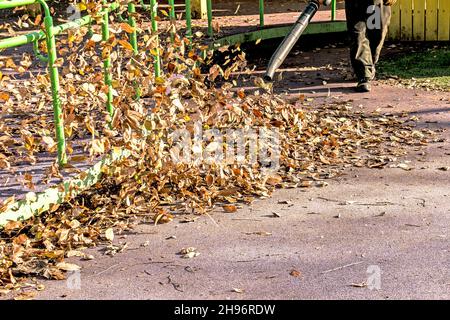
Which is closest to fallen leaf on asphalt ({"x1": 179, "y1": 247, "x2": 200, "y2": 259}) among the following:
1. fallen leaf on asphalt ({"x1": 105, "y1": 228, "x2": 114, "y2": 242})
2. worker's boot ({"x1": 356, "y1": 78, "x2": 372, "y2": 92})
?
fallen leaf on asphalt ({"x1": 105, "y1": 228, "x2": 114, "y2": 242})

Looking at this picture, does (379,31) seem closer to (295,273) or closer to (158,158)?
(158,158)

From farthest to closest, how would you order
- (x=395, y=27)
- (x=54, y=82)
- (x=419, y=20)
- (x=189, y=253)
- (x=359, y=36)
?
(x=395, y=27) < (x=419, y=20) < (x=359, y=36) < (x=54, y=82) < (x=189, y=253)

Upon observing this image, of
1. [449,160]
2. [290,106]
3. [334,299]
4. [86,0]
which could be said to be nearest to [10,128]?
[86,0]

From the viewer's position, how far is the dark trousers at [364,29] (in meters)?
9.23

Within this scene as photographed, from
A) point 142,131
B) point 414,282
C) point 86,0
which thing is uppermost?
point 86,0

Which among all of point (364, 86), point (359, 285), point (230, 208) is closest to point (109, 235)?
point (230, 208)

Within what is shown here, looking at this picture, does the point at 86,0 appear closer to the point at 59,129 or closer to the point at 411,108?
the point at 59,129

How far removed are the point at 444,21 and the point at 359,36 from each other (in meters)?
3.25

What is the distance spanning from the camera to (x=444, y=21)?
1202 cm

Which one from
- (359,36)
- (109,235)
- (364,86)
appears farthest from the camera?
(364,86)

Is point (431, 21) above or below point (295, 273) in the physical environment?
above

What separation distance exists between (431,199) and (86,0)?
9.23 ft

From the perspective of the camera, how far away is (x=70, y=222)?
5.30m
